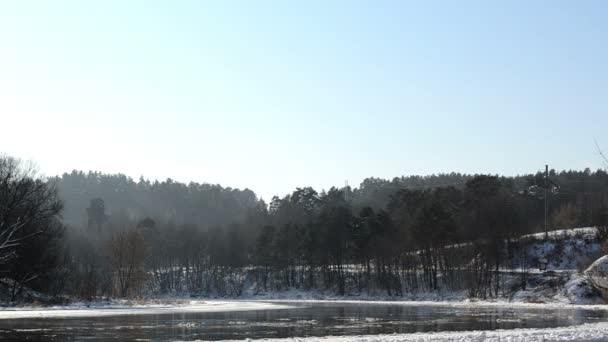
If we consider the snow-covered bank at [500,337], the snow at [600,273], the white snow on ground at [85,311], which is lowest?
the white snow on ground at [85,311]

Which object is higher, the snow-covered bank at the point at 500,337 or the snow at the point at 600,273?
the snow at the point at 600,273

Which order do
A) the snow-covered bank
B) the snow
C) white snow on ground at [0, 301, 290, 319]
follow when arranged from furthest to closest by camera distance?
the snow
white snow on ground at [0, 301, 290, 319]
the snow-covered bank

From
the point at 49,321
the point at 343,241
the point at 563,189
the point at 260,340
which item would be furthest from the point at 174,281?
the point at 260,340

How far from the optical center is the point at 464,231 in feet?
372

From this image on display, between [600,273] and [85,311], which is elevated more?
[600,273]

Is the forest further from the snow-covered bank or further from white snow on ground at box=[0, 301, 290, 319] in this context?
the snow-covered bank

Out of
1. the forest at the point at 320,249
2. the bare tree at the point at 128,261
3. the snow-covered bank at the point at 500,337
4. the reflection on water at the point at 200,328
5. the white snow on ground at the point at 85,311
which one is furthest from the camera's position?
the bare tree at the point at 128,261

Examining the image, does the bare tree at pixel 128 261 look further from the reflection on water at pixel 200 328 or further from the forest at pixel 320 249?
the reflection on water at pixel 200 328

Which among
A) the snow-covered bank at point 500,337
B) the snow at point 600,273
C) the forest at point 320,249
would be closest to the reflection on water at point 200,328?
the snow-covered bank at point 500,337

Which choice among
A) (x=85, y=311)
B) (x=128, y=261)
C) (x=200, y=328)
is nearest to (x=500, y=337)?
(x=200, y=328)

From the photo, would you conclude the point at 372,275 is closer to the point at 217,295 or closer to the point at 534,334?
the point at 217,295

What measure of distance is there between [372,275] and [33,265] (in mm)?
64537

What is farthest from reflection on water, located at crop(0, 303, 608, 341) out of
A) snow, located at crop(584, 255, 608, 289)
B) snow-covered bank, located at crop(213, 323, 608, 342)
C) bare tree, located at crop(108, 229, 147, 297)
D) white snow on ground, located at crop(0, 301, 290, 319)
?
bare tree, located at crop(108, 229, 147, 297)

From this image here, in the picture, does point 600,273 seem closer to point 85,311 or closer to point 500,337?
point 500,337
